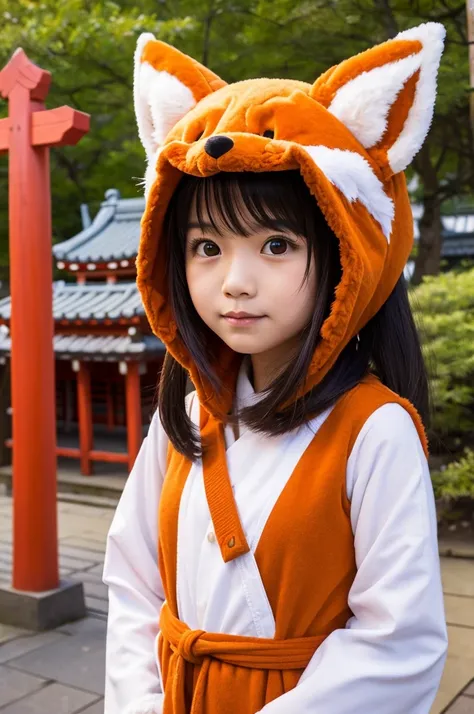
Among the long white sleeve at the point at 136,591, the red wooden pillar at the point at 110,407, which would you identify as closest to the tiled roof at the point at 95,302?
the red wooden pillar at the point at 110,407

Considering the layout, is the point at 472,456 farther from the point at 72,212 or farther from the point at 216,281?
the point at 72,212

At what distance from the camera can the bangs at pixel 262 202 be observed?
1190mm

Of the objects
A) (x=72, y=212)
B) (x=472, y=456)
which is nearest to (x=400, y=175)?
(x=472, y=456)

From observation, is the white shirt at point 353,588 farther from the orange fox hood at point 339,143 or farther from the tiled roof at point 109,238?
the tiled roof at point 109,238

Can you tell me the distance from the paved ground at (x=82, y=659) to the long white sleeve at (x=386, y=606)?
196 cm

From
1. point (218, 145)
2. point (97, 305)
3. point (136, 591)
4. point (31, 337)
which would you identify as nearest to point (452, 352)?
point (31, 337)

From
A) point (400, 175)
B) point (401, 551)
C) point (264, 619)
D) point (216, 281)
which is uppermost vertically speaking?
point (400, 175)

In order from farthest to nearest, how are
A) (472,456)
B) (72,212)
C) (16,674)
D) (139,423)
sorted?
1. (72,212)
2. (139,423)
3. (472,456)
4. (16,674)

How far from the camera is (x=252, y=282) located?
3.91 feet

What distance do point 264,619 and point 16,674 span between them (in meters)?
2.45

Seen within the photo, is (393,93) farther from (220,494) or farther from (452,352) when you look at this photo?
(452,352)

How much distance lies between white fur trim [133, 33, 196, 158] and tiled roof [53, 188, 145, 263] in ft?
20.2

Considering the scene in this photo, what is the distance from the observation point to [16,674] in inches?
127

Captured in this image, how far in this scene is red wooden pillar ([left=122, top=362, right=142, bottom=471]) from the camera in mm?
7094
